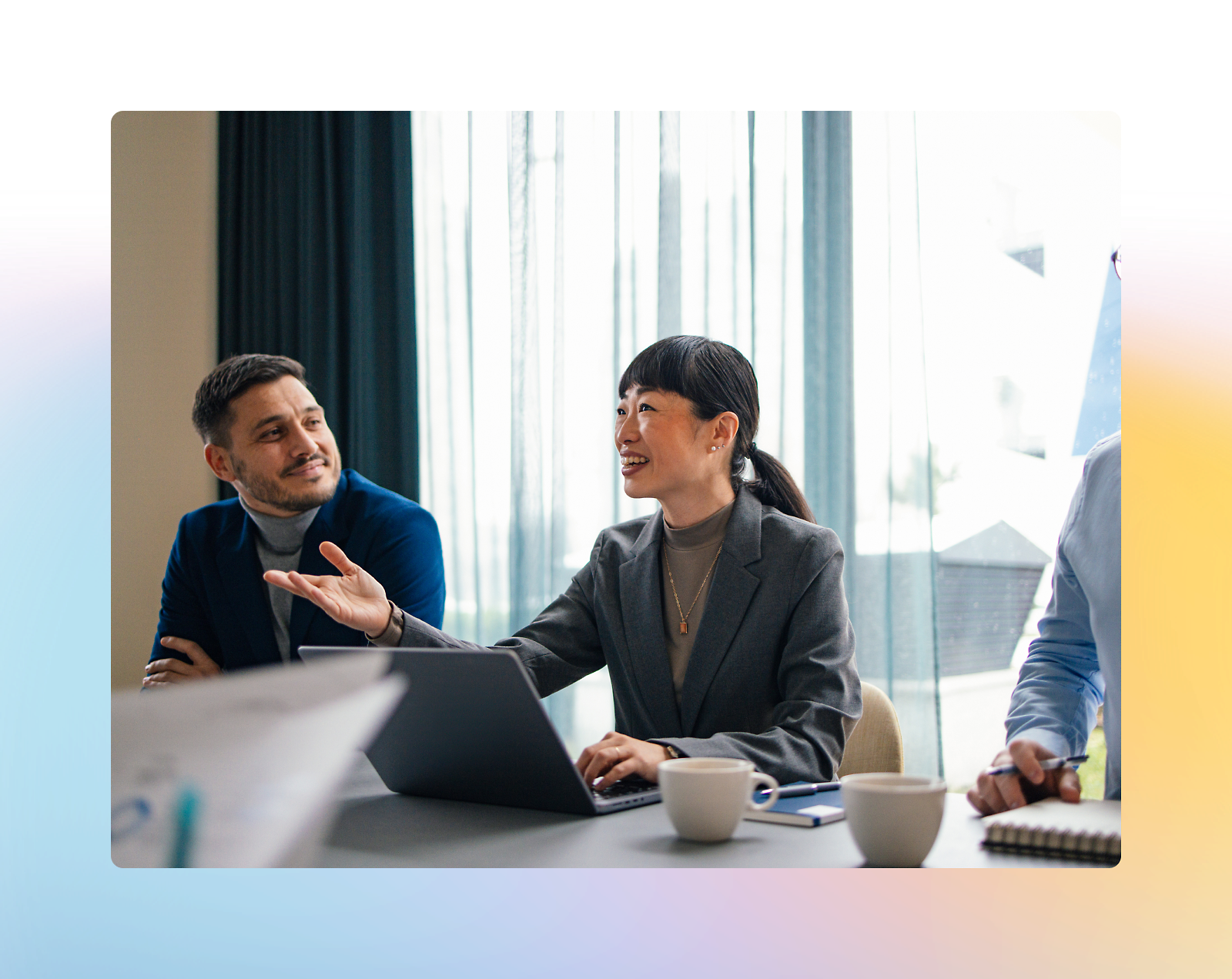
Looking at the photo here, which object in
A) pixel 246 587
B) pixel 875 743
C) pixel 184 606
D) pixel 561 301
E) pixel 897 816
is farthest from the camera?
pixel 561 301

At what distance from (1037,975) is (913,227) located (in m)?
1.42

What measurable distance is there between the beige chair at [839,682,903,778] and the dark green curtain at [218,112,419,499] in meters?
1.35

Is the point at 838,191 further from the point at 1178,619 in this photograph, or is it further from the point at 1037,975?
the point at 1037,975

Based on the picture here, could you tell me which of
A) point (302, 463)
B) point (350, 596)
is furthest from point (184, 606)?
point (302, 463)

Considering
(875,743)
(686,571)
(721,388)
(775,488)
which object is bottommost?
(875,743)

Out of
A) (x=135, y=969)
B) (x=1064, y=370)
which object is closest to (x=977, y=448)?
(x=1064, y=370)

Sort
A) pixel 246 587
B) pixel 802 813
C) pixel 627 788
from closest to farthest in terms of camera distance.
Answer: pixel 802 813
pixel 627 788
pixel 246 587

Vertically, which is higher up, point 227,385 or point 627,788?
point 227,385

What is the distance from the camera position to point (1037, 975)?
62 centimetres

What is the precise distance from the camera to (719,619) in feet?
3.82

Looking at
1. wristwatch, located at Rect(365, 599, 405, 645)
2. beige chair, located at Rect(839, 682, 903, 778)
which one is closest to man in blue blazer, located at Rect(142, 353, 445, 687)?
wristwatch, located at Rect(365, 599, 405, 645)

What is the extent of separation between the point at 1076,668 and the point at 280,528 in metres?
1.15

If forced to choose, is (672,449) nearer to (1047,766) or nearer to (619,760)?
(619,760)

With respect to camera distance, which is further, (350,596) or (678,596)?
(678,596)
